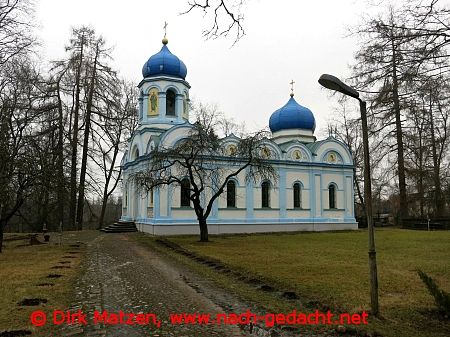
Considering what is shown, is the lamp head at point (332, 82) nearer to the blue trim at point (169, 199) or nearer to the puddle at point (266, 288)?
the puddle at point (266, 288)

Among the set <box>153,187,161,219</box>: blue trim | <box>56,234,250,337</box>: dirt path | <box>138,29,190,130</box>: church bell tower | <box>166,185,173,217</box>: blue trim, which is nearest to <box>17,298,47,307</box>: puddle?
<box>56,234,250,337</box>: dirt path

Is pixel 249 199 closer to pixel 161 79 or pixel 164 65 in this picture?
pixel 161 79

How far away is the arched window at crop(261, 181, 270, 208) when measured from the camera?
26.9 metres

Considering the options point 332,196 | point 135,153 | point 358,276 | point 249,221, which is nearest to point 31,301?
point 358,276

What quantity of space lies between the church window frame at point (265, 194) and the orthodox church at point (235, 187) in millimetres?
20

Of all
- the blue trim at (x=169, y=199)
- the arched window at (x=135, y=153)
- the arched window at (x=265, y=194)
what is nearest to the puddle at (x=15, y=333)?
the blue trim at (x=169, y=199)

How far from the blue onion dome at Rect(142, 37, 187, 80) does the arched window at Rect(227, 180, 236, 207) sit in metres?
7.79

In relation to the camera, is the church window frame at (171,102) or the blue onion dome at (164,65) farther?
the church window frame at (171,102)

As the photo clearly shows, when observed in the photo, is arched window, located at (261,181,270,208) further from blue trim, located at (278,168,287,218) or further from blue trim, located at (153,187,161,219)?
blue trim, located at (153,187,161,219)

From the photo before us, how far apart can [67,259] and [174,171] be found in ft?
34.8

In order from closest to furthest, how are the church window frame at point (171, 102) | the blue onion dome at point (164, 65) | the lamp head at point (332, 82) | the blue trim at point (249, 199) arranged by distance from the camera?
the lamp head at point (332, 82)
the blue trim at point (249, 199)
the blue onion dome at point (164, 65)
the church window frame at point (171, 102)

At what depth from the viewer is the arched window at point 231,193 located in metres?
25.6

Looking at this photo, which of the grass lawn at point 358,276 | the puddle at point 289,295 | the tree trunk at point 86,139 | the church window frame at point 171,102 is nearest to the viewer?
the grass lawn at point 358,276

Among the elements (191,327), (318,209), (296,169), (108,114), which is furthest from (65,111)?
(191,327)
